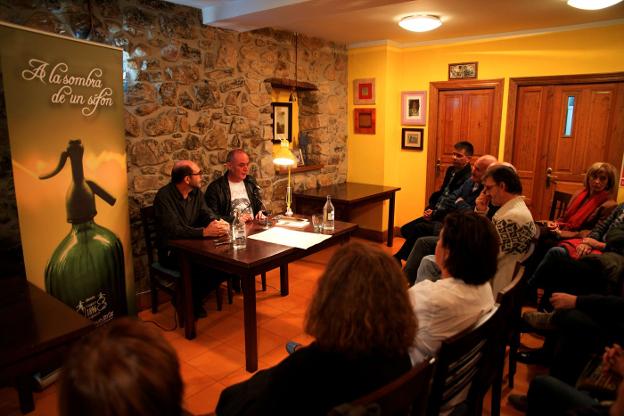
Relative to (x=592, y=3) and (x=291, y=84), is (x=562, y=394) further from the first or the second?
(x=291, y=84)

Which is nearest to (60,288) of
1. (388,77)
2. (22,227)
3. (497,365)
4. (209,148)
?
(22,227)

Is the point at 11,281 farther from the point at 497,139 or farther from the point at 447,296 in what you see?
the point at 497,139

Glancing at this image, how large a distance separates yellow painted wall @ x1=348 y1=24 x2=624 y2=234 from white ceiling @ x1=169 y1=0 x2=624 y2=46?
0.13m

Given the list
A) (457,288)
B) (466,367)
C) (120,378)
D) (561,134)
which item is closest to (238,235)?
(457,288)

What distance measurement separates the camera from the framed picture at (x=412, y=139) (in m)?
5.18

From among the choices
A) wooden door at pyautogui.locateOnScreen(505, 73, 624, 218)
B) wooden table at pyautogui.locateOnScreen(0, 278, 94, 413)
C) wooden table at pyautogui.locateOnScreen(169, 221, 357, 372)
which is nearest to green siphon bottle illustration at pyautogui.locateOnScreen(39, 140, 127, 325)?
wooden table at pyautogui.locateOnScreen(169, 221, 357, 372)

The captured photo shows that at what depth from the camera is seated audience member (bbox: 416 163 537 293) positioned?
7.79 ft

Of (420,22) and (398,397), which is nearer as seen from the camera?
(398,397)

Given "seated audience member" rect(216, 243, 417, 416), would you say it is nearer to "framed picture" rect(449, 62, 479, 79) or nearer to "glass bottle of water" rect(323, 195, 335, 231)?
"glass bottle of water" rect(323, 195, 335, 231)

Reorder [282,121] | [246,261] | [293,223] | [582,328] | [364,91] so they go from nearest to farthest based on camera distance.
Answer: [582,328] → [246,261] → [293,223] → [282,121] → [364,91]

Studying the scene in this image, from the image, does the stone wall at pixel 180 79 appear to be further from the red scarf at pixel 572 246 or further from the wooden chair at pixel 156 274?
the red scarf at pixel 572 246

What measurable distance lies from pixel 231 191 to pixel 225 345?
4.13 ft

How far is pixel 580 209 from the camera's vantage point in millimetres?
3387

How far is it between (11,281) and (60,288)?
0.46m
